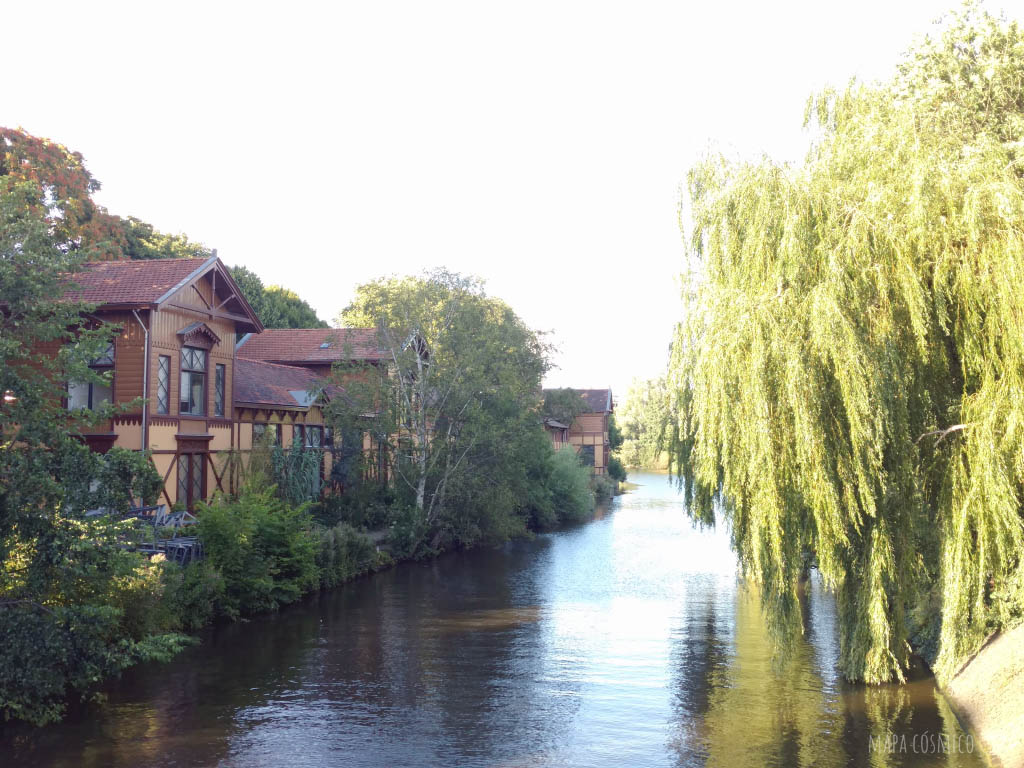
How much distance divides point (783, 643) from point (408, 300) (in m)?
19.2

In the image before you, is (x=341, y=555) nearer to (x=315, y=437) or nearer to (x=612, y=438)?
(x=315, y=437)

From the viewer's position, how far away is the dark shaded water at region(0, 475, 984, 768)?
36.7 feet

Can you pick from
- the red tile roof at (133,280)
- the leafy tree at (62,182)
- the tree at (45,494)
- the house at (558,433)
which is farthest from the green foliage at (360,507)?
the house at (558,433)

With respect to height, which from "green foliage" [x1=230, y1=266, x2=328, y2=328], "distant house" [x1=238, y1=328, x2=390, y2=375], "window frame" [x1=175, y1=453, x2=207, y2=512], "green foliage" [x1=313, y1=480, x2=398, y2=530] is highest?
"green foliage" [x1=230, y1=266, x2=328, y2=328]

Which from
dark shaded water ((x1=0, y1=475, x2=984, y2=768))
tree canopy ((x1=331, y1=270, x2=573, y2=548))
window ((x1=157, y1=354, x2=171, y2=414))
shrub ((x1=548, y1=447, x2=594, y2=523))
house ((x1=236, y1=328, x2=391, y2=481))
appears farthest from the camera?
shrub ((x1=548, y1=447, x2=594, y2=523))

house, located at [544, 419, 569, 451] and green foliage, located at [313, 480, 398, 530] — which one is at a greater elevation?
house, located at [544, 419, 569, 451]

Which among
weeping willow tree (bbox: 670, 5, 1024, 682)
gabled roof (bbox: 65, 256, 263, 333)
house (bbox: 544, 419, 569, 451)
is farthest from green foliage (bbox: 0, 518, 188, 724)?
house (bbox: 544, 419, 569, 451)

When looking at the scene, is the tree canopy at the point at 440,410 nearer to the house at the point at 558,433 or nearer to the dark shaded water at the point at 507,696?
the dark shaded water at the point at 507,696

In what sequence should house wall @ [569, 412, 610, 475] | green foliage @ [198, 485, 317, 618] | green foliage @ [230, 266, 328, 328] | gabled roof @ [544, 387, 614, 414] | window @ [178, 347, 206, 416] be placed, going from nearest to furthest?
green foliage @ [198, 485, 317, 618] < window @ [178, 347, 206, 416] < green foliage @ [230, 266, 328, 328] < house wall @ [569, 412, 610, 475] < gabled roof @ [544, 387, 614, 414]

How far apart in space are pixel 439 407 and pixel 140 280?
10415 mm

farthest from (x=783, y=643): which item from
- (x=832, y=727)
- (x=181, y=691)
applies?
(x=181, y=691)

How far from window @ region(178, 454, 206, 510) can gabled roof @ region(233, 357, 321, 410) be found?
263 centimetres

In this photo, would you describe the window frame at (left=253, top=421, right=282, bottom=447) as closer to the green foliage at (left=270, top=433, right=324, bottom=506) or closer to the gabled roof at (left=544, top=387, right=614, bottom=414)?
the green foliage at (left=270, top=433, right=324, bottom=506)

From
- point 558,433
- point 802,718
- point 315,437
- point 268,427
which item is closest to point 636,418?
point 558,433
